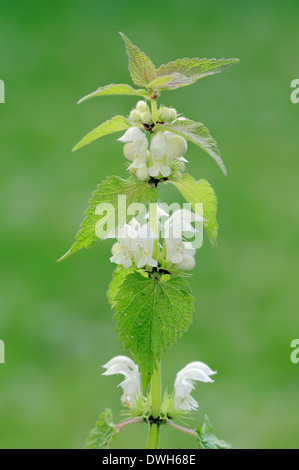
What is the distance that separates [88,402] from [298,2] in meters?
3.20

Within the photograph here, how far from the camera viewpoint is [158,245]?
2.35ft

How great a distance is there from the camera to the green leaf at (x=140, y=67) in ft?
2.14

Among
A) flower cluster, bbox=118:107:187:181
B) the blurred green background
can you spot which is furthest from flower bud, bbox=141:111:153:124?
the blurred green background

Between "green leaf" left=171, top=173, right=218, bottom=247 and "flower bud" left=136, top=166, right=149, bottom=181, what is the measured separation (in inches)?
1.3

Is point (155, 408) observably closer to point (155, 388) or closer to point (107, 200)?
point (155, 388)

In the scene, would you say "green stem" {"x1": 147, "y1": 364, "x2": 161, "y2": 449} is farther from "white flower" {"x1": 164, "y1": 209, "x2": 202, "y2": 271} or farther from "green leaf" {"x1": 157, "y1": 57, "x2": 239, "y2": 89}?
"green leaf" {"x1": 157, "y1": 57, "x2": 239, "y2": 89}

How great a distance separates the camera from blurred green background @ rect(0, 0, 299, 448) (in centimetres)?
175

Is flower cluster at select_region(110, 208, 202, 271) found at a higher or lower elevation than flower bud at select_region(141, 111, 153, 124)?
lower

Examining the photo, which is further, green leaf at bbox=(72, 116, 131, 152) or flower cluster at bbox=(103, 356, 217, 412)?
flower cluster at bbox=(103, 356, 217, 412)

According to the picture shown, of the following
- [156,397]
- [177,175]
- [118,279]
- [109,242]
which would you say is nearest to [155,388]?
[156,397]

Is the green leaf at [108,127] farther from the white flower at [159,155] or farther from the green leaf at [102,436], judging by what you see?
the green leaf at [102,436]

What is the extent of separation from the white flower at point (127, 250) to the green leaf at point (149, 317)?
0.08 feet

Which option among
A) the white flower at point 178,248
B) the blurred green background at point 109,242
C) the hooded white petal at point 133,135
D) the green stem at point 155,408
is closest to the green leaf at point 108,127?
the hooded white petal at point 133,135

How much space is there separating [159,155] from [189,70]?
85 millimetres
